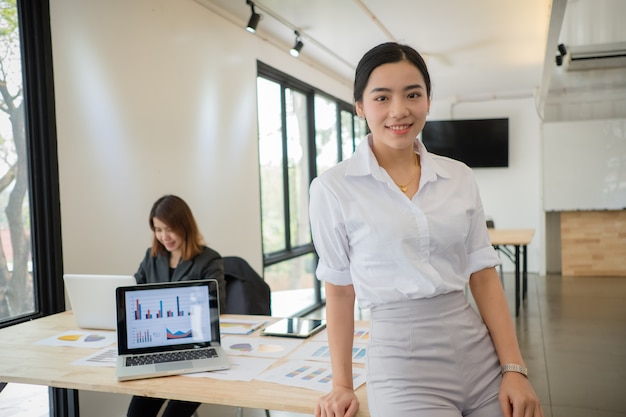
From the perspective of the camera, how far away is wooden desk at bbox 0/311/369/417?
5.10 feet

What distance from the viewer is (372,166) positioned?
134cm

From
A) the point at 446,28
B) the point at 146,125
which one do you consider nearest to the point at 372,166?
the point at 146,125

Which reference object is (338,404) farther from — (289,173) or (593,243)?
(593,243)

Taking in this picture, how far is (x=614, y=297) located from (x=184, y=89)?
5.83 m

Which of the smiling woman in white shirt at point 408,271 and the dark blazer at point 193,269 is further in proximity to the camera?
the dark blazer at point 193,269

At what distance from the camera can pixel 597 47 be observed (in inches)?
272

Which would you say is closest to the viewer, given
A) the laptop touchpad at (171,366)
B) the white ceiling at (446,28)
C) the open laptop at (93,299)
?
the laptop touchpad at (171,366)

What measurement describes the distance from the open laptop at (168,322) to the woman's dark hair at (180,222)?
2.70 ft

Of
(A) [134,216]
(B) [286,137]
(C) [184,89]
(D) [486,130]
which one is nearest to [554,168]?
(D) [486,130]

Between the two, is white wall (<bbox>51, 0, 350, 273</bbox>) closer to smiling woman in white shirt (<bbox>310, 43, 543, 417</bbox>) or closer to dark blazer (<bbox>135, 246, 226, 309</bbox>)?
dark blazer (<bbox>135, 246, 226, 309</bbox>)

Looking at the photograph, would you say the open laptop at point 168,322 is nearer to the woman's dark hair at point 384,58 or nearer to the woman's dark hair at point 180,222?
the woman's dark hair at point 180,222

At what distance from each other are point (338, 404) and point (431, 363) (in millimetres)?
255

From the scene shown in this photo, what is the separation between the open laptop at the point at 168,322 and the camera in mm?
1956

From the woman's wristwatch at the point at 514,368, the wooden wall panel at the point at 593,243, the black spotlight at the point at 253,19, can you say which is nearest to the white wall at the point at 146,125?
the black spotlight at the point at 253,19
